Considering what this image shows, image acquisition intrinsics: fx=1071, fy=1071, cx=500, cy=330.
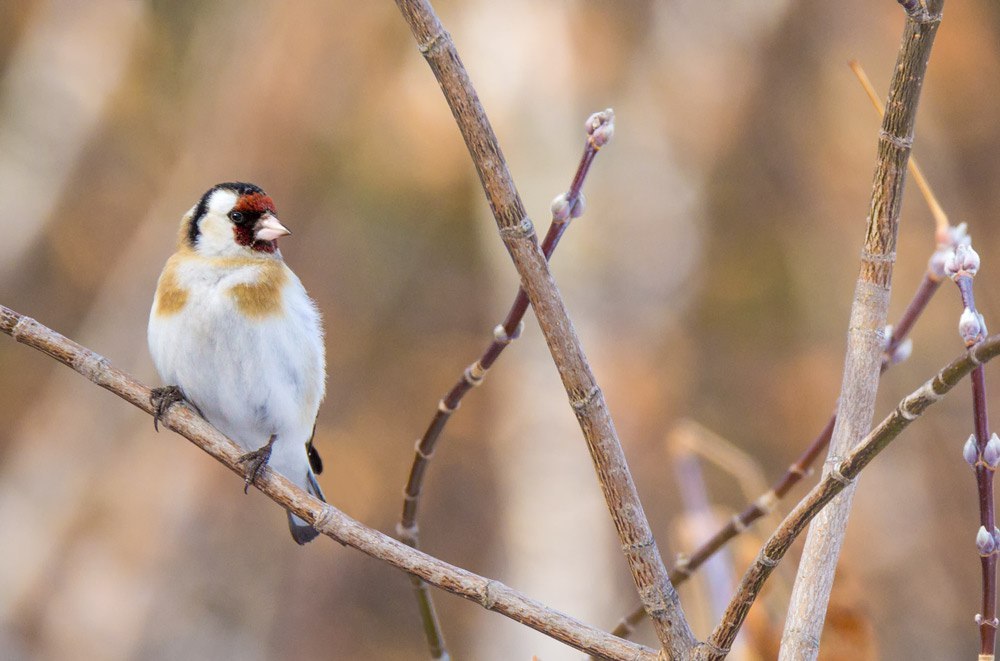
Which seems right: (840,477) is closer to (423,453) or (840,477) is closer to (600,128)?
(600,128)

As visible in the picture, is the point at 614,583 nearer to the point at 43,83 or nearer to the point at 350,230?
the point at 350,230

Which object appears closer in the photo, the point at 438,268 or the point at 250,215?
the point at 250,215

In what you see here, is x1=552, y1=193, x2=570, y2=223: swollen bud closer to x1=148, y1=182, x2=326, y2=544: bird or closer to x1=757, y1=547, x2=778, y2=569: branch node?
x1=757, y1=547, x2=778, y2=569: branch node

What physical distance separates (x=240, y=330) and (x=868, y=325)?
3.93 feet

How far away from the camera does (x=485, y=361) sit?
1148mm

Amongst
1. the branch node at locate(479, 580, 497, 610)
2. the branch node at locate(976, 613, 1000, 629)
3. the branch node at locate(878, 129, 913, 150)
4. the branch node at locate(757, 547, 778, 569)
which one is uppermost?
the branch node at locate(878, 129, 913, 150)

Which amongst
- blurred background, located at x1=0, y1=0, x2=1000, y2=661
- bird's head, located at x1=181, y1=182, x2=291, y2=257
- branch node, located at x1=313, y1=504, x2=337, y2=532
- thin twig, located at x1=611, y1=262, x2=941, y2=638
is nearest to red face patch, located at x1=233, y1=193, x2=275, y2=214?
bird's head, located at x1=181, y1=182, x2=291, y2=257

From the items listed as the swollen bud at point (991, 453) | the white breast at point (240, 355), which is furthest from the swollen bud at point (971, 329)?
the white breast at point (240, 355)

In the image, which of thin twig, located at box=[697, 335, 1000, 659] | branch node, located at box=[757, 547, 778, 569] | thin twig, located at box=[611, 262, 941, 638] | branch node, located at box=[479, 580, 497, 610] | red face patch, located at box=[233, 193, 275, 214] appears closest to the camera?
thin twig, located at box=[697, 335, 1000, 659]

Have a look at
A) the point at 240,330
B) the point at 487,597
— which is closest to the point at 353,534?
the point at 487,597

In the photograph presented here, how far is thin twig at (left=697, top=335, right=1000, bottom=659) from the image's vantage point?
76 centimetres

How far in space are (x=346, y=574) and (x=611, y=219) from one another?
96.1 inches

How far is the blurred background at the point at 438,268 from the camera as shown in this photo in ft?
18.1

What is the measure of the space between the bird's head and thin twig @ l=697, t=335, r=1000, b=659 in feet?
4.19
